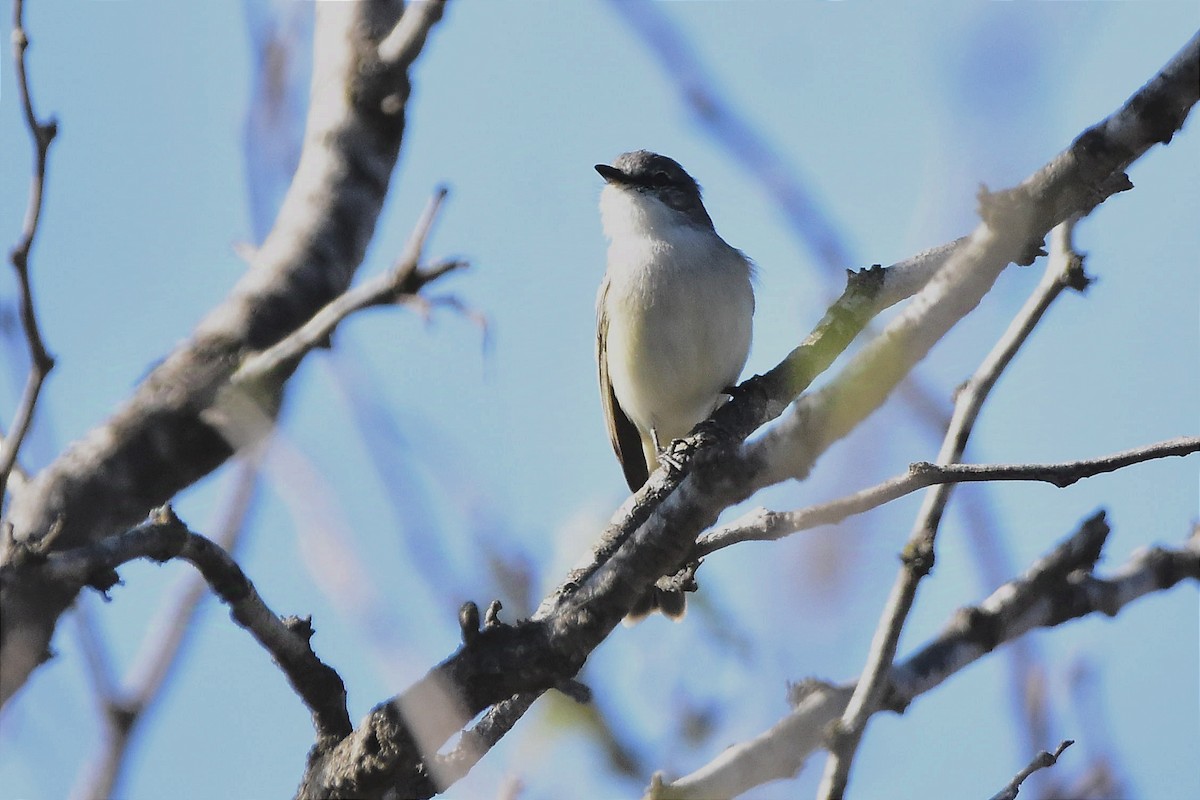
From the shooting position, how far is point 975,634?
4621 mm

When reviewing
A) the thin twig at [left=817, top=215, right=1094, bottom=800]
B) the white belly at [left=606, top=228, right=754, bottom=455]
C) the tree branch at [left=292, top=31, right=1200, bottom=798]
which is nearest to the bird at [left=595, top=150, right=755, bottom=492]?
the white belly at [left=606, top=228, right=754, bottom=455]

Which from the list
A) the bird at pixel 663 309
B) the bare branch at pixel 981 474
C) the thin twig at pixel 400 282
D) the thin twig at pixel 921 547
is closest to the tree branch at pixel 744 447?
the bare branch at pixel 981 474

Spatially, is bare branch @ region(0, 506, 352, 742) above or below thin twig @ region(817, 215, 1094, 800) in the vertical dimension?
above

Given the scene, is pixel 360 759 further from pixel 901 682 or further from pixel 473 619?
pixel 901 682

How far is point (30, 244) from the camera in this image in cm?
276

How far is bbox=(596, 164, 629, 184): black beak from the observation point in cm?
793

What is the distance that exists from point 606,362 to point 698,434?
3533mm

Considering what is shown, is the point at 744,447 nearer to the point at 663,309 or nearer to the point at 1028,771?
the point at 1028,771

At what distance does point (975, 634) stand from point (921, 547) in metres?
1.22

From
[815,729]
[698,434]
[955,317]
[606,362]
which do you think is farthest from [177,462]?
[606,362]

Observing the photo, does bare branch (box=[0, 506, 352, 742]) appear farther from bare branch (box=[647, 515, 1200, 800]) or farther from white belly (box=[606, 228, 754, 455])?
white belly (box=[606, 228, 754, 455])

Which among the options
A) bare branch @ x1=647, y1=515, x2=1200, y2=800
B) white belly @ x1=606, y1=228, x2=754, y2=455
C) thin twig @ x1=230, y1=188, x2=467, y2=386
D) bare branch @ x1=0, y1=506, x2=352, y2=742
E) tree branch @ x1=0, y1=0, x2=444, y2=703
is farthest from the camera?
white belly @ x1=606, y1=228, x2=754, y2=455

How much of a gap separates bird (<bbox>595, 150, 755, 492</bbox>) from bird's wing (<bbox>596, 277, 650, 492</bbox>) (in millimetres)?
10

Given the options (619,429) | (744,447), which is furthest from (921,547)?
(619,429)
